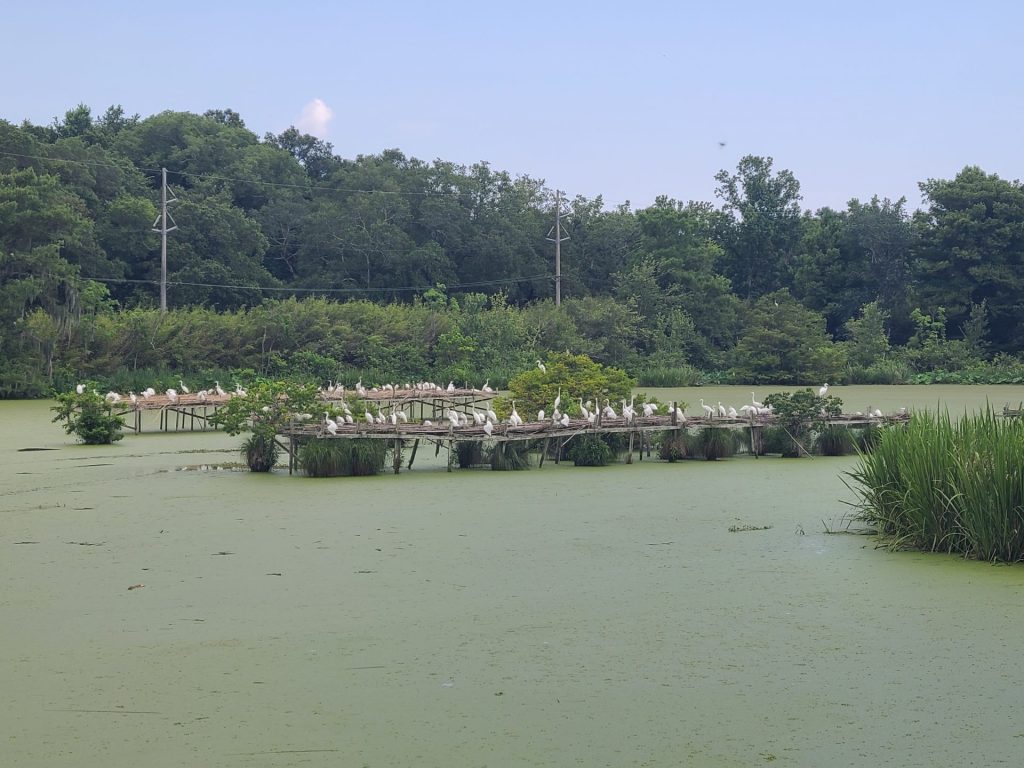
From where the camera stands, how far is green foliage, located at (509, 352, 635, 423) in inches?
680

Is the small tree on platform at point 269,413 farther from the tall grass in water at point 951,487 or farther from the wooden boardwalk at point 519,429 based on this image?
the tall grass in water at point 951,487

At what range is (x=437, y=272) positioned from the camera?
41125 millimetres

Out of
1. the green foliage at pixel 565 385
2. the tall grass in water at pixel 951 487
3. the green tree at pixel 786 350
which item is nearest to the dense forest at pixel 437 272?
the green tree at pixel 786 350

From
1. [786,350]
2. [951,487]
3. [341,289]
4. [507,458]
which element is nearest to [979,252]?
[786,350]

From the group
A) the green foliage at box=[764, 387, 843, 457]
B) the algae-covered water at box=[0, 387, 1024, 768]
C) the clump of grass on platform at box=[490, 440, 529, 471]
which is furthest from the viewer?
the green foliage at box=[764, 387, 843, 457]

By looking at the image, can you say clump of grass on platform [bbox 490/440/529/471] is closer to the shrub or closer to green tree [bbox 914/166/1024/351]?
the shrub

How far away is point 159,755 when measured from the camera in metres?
4.30

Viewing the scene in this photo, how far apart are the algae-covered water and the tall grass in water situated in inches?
10.7

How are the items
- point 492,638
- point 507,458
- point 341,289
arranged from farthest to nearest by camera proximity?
point 341,289 < point 507,458 < point 492,638

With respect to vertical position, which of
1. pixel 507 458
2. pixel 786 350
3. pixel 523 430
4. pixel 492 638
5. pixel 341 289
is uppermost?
pixel 341 289

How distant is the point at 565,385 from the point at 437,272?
24248 mm

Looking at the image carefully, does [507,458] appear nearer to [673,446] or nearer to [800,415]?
[673,446]

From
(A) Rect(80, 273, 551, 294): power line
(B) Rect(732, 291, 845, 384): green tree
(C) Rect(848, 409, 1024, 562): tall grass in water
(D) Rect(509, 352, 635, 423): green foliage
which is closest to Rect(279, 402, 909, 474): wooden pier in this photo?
(D) Rect(509, 352, 635, 423): green foliage

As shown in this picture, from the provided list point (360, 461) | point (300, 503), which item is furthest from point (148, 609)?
point (360, 461)
